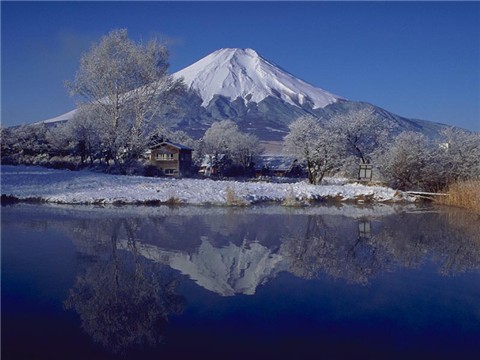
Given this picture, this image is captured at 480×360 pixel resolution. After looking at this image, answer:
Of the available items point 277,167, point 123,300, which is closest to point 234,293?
point 123,300

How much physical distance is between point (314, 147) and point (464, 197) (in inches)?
618

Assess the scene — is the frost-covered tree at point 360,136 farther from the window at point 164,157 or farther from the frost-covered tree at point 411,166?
the window at point 164,157

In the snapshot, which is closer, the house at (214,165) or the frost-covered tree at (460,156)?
the frost-covered tree at (460,156)

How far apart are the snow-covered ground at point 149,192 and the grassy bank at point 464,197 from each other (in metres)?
2.33

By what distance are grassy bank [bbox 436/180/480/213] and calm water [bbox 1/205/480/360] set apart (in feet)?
27.8

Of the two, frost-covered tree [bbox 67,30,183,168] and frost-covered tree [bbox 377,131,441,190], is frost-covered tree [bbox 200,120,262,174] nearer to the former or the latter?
frost-covered tree [bbox 67,30,183,168]

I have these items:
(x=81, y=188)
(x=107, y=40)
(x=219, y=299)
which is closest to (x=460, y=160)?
(x=81, y=188)

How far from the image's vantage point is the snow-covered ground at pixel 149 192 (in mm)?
21172

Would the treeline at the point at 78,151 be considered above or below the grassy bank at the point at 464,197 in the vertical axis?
above

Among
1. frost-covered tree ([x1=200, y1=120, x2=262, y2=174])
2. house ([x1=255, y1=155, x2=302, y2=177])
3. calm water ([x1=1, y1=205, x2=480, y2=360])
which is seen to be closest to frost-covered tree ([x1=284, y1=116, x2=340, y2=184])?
house ([x1=255, y1=155, x2=302, y2=177])

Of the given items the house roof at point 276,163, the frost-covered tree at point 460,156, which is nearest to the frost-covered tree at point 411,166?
the frost-covered tree at point 460,156

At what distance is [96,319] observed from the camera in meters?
5.81

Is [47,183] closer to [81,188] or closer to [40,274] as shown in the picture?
[81,188]

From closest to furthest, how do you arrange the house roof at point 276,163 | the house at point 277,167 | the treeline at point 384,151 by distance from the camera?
the treeline at point 384,151
the house at point 277,167
the house roof at point 276,163
